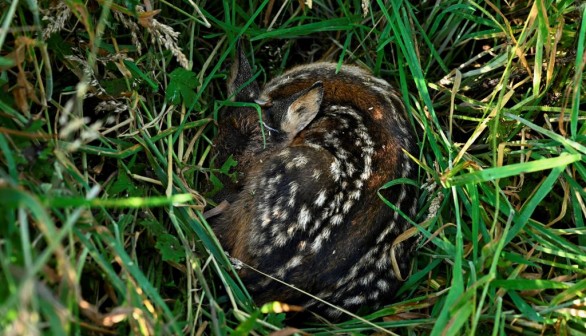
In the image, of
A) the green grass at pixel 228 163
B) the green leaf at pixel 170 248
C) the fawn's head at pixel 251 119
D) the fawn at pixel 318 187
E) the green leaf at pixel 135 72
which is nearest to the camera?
the green grass at pixel 228 163

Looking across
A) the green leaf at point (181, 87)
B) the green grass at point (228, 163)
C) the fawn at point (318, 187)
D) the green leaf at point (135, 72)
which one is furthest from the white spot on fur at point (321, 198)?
the green leaf at point (135, 72)


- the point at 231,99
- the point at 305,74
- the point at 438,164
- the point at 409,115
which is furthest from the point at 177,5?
the point at 438,164

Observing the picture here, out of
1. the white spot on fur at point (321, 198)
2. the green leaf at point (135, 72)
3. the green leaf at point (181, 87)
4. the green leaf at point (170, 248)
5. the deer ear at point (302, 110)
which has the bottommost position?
the white spot on fur at point (321, 198)

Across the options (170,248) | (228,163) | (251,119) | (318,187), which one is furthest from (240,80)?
(170,248)

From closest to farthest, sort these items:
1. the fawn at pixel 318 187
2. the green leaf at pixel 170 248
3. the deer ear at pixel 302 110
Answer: the green leaf at pixel 170 248
the fawn at pixel 318 187
the deer ear at pixel 302 110

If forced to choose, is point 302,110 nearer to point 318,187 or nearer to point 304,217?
point 318,187

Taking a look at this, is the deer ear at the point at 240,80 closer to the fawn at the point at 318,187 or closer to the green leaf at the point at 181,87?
the fawn at the point at 318,187
